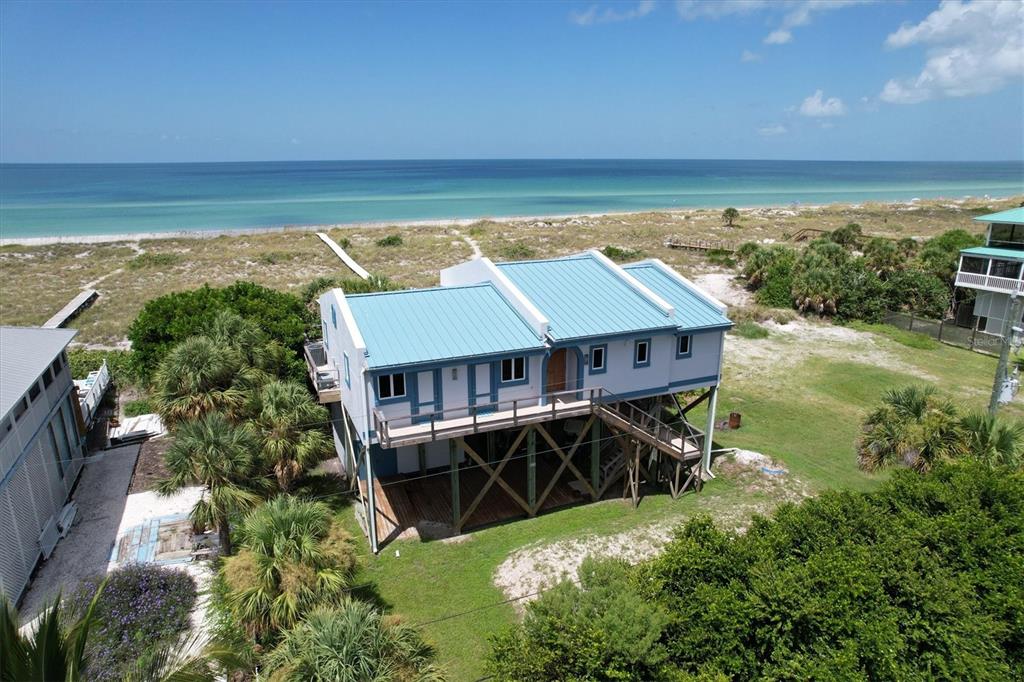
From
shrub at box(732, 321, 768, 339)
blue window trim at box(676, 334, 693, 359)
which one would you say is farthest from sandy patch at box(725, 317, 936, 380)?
blue window trim at box(676, 334, 693, 359)

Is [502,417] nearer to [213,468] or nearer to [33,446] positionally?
[213,468]

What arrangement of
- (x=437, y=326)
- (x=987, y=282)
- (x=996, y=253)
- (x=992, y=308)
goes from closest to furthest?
(x=437, y=326) → (x=996, y=253) → (x=987, y=282) → (x=992, y=308)

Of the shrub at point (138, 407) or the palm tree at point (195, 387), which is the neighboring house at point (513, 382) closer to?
the palm tree at point (195, 387)

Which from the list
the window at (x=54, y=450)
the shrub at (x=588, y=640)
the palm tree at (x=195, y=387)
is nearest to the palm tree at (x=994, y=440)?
the shrub at (x=588, y=640)

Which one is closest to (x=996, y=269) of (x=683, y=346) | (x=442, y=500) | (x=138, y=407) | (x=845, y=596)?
(x=683, y=346)

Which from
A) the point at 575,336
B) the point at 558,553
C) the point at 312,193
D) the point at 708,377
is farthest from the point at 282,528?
the point at 312,193

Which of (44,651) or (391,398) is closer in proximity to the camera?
(44,651)
